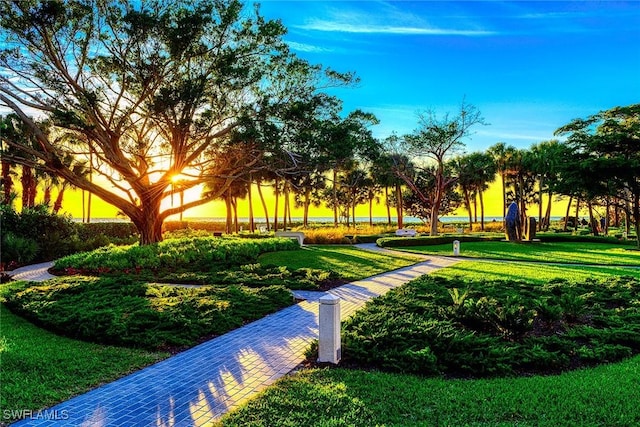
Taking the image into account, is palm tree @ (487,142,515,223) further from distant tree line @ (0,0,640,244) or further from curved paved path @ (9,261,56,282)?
curved paved path @ (9,261,56,282)

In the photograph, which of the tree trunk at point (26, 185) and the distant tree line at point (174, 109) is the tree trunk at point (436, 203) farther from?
the tree trunk at point (26, 185)

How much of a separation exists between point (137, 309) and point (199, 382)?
11.9 ft

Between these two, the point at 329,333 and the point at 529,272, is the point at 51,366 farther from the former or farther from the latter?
the point at 529,272

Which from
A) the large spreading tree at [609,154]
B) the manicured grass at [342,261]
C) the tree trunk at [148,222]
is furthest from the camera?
the large spreading tree at [609,154]

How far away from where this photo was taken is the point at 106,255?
16.7 m

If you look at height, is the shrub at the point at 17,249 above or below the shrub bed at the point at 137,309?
above

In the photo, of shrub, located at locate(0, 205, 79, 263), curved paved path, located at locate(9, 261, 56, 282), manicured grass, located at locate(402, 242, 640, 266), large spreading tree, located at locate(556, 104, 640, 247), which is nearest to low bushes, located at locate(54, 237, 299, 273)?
curved paved path, located at locate(9, 261, 56, 282)

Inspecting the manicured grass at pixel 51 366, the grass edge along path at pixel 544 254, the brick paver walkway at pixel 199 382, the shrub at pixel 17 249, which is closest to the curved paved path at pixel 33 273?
the shrub at pixel 17 249

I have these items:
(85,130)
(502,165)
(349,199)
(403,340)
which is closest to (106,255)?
(85,130)

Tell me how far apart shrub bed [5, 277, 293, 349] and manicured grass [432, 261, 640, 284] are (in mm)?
7250

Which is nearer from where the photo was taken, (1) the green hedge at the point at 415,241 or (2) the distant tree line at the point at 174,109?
(2) the distant tree line at the point at 174,109

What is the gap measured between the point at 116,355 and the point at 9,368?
1.31 m

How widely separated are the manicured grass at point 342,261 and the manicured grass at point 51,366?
856cm

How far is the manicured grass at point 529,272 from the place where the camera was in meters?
14.2
